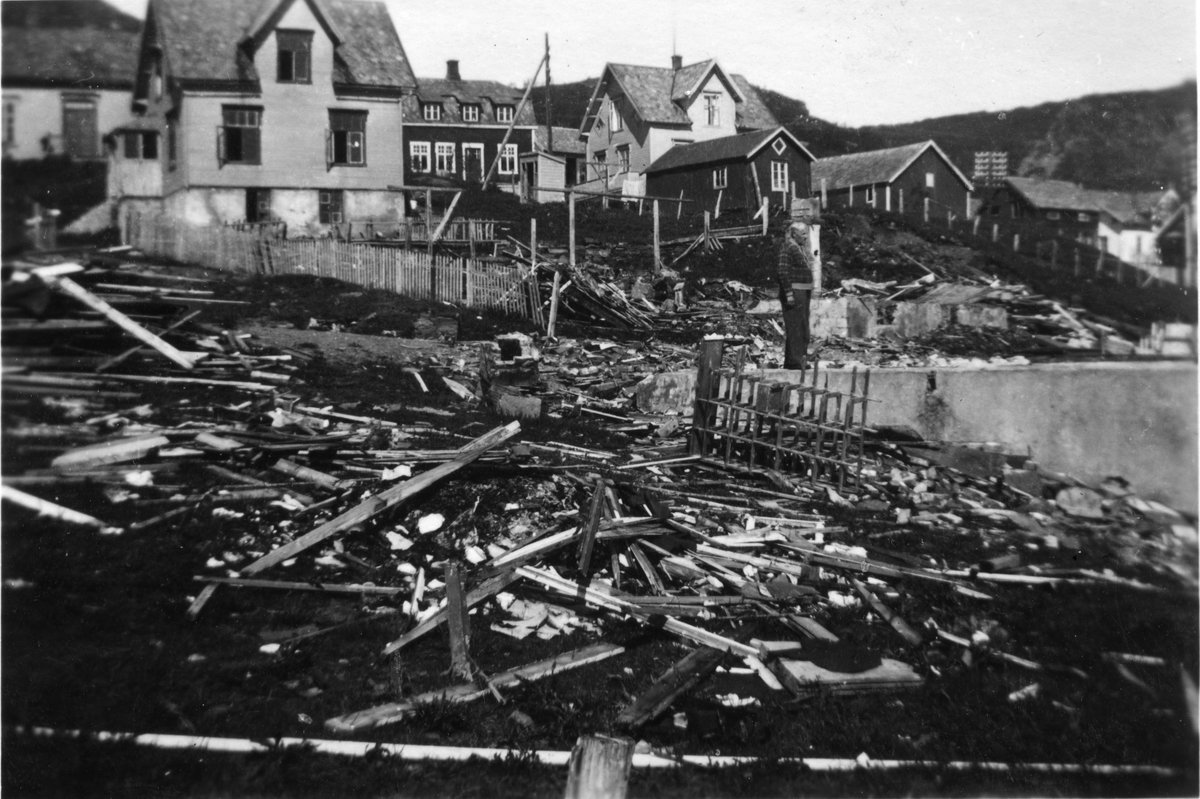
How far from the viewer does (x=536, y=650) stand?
15.4ft

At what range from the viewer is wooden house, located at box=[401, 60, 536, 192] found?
27.9ft

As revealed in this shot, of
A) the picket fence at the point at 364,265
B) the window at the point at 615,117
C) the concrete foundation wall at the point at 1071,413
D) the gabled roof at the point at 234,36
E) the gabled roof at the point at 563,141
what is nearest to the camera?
the concrete foundation wall at the point at 1071,413

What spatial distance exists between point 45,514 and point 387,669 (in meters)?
2.25

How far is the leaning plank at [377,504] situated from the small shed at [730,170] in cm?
394

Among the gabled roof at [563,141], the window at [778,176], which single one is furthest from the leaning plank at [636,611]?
the window at [778,176]

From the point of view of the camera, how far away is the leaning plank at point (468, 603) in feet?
15.1

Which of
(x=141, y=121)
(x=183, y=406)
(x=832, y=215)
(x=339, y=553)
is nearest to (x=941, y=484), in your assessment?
(x=832, y=215)

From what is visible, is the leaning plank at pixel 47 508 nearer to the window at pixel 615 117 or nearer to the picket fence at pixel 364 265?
the picket fence at pixel 364 265

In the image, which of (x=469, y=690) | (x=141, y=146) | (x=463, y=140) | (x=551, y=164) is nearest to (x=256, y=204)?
(x=463, y=140)

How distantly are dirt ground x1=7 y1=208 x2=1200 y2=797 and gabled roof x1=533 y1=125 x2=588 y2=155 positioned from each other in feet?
13.9

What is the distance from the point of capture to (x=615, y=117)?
28.3 feet

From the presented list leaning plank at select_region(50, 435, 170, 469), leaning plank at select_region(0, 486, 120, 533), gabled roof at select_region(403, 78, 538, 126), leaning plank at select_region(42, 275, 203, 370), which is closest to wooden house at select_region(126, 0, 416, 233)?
gabled roof at select_region(403, 78, 538, 126)

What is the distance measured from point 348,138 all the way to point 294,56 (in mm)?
3754

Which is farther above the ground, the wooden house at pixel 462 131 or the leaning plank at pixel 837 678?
the wooden house at pixel 462 131
